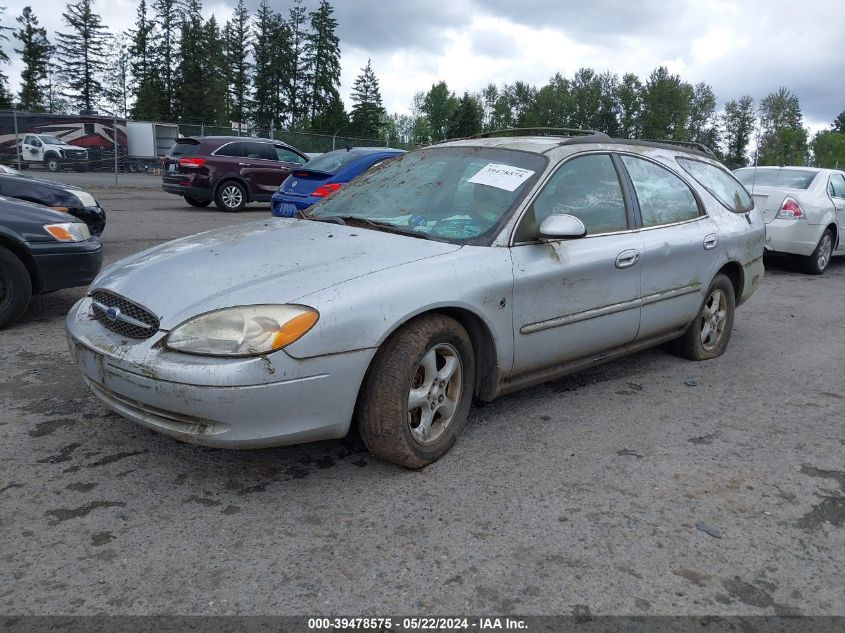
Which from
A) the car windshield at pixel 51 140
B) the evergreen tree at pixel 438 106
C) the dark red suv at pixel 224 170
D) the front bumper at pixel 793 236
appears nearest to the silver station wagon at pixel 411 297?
the front bumper at pixel 793 236

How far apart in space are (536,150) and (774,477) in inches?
82.5

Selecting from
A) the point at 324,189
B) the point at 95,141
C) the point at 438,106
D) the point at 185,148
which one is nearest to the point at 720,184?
the point at 324,189

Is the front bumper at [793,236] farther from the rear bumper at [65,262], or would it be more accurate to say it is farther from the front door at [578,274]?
the rear bumper at [65,262]

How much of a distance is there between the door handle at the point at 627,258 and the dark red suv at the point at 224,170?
12.4 m

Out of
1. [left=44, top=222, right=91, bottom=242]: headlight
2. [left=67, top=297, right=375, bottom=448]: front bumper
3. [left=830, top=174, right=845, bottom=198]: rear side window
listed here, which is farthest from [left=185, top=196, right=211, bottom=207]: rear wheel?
[left=67, top=297, right=375, bottom=448]: front bumper

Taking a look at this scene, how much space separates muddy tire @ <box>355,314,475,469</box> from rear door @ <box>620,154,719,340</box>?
153 cm

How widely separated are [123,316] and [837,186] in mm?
10607

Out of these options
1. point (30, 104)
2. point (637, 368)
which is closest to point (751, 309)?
point (637, 368)

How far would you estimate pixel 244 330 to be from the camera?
2727mm

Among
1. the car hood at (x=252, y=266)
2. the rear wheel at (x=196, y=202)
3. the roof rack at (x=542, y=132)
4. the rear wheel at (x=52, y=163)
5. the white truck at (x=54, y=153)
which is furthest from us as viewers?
the rear wheel at (x=52, y=163)

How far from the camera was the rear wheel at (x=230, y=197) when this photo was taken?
49.5ft

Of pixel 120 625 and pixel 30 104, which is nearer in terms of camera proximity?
pixel 120 625

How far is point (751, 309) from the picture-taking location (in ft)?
24.0

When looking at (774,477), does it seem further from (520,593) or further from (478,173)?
(478,173)
